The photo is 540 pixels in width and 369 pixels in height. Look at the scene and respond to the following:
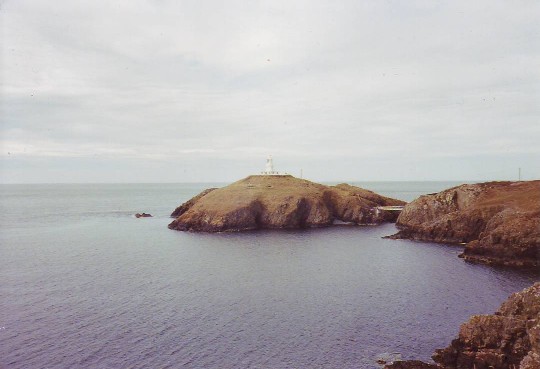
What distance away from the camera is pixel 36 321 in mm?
41938

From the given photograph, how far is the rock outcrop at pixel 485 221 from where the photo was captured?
6444 cm

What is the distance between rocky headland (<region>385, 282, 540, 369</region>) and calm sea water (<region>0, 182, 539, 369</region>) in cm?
313

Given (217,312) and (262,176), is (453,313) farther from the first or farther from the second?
(262,176)

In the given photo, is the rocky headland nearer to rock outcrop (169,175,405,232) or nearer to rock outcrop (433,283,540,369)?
rock outcrop (433,283,540,369)

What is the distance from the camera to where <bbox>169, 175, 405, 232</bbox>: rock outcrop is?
10662 cm

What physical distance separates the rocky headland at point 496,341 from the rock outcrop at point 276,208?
3017 inches

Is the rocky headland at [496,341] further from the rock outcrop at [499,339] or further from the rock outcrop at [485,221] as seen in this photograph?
the rock outcrop at [485,221]

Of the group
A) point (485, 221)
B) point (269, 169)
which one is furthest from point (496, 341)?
point (269, 169)

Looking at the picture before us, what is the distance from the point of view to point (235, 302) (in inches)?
1905

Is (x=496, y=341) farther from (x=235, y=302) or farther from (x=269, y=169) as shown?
(x=269, y=169)

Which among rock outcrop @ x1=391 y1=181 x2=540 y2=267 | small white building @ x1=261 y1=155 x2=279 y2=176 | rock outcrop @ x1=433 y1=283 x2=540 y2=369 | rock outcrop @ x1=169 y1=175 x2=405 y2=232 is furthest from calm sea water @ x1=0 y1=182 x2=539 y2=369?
small white building @ x1=261 y1=155 x2=279 y2=176

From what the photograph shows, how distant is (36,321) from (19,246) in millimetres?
52933

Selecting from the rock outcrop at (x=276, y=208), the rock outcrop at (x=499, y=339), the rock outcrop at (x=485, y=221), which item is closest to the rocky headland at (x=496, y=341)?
the rock outcrop at (x=499, y=339)

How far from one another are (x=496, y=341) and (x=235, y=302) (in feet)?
Answer: 91.4
